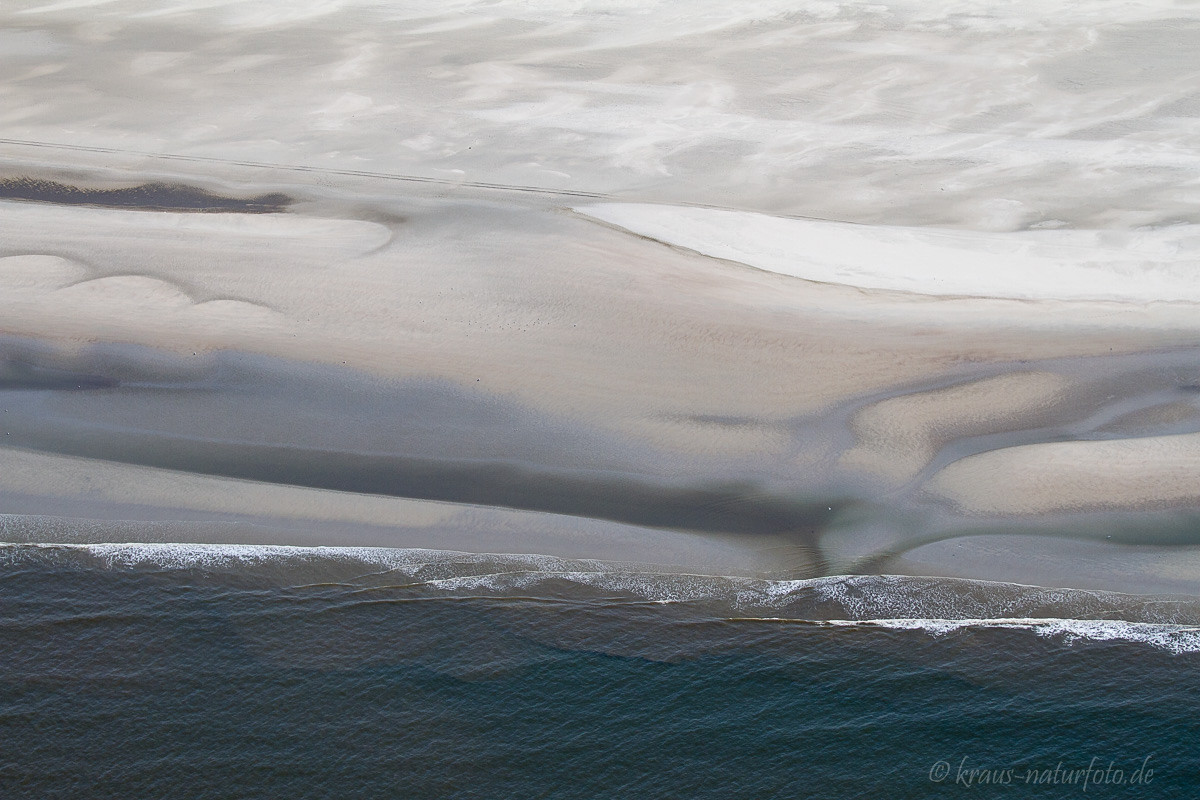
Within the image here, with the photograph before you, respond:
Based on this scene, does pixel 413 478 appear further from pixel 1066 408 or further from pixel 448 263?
pixel 1066 408

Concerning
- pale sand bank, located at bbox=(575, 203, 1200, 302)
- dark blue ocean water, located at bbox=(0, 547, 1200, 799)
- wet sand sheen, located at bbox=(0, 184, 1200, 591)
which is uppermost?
pale sand bank, located at bbox=(575, 203, 1200, 302)

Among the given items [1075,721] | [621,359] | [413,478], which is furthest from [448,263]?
[1075,721]

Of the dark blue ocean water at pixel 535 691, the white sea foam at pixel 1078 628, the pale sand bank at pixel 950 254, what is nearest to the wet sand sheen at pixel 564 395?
the pale sand bank at pixel 950 254

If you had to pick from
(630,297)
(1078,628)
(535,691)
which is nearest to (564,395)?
(630,297)

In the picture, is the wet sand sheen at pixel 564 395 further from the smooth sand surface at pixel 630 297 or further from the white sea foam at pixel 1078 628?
the white sea foam at pixel 1078 628

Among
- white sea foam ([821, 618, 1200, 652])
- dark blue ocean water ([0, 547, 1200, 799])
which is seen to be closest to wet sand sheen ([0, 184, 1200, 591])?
white sea foam ([821, 618, 1200, 652])

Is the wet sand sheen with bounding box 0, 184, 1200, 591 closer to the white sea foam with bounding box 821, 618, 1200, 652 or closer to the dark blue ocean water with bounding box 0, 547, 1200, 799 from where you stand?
the white sea foam with bounding box 821, 618, 1200, 652

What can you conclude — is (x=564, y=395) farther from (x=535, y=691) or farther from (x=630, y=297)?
(x=535, y=691)

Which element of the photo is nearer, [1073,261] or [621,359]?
[621,359]
